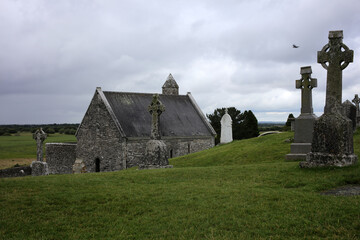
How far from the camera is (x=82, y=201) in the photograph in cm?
891

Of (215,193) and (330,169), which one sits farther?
(330,169)

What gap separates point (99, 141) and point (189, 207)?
2530 centimetres

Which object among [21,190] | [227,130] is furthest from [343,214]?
[227,130]

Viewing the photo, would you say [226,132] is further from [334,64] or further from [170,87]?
[334,64]

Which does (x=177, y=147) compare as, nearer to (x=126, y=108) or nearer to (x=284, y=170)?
(x=126, y=108)

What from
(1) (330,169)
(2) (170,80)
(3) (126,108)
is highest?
(2) (170,80)

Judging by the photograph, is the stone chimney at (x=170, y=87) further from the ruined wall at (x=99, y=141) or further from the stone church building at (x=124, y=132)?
the ruined wall at (x=99, y=141)

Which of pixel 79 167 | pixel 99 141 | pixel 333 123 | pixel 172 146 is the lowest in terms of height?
pixel 79 167

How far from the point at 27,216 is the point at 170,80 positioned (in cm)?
3825

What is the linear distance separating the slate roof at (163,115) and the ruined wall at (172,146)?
0.57m

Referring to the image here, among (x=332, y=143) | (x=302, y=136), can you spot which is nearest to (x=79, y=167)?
(x=302, y=136)

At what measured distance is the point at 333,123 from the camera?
11273 millimetres

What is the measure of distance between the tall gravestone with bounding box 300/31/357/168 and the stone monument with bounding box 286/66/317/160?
4251 millimetres

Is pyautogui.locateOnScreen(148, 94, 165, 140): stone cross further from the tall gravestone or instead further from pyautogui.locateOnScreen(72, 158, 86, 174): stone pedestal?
pyautogui.locateOnScreen(72, 158, 86, 174): stone pedestal
